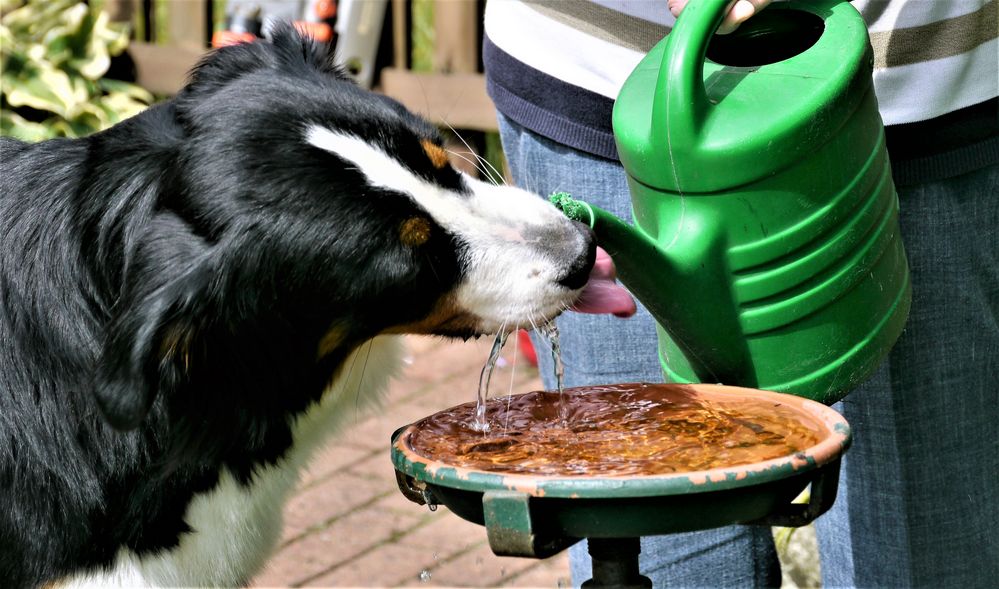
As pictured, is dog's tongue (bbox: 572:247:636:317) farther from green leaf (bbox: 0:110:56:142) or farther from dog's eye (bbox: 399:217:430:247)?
green leaf (bbox: 0:110:56:142)

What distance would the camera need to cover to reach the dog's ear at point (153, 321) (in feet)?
5.76

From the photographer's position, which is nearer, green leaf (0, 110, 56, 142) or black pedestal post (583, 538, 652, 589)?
black pedestal post (583, 538, 652, 589)

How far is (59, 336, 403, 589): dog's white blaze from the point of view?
2043 millimetres

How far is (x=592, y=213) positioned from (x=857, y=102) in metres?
0.43

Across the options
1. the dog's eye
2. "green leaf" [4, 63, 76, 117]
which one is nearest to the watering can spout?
the dog's eye

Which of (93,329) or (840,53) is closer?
(840,53)

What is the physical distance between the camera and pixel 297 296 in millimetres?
1966

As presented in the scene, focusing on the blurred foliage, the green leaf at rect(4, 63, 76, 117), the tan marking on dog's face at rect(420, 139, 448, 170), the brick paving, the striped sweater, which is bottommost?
the brick paving

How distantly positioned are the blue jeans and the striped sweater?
6cm

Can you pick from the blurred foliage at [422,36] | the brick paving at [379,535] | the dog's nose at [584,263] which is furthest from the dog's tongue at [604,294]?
the blurred foliage at [422,36]

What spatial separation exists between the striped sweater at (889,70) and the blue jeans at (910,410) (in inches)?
2.4

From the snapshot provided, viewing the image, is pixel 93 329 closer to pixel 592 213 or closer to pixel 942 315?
pixel 592 213

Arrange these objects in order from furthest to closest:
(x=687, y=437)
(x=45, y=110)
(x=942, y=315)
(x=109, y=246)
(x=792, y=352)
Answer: (x=45, y=110), (x=942, y=315), (x=109, y=246), (x=792, y=352), (x=687, y=437)

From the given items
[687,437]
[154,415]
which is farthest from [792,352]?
[154,415]
